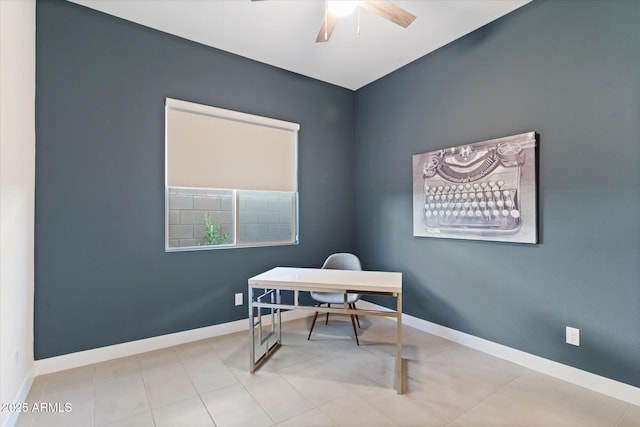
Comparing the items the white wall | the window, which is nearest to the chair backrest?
the window

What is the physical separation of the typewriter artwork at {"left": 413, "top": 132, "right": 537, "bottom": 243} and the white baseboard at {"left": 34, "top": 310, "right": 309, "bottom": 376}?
2.19 m

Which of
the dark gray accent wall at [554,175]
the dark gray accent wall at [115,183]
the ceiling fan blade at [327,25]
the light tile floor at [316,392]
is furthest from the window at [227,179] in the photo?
the dark gray accent wall at [554,175]

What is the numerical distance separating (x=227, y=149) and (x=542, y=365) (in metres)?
3.39

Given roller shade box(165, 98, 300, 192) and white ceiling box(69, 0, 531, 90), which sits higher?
white ceiling box(69, 0, 531, 90)

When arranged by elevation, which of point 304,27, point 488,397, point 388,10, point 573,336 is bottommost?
point 488,397

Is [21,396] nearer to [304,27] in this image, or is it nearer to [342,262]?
[342,262]

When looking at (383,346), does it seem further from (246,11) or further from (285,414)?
(246,11)

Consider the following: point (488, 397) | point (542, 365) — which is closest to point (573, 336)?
point (542, 365)

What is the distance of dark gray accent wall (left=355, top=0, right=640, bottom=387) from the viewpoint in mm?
1957

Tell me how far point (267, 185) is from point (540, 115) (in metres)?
2.61

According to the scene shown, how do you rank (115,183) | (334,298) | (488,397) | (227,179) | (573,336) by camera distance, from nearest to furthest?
(488,397) < (573,336) < (115,183) < (334,298) < (227,179)

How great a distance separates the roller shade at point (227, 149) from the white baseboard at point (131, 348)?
1.45 meters

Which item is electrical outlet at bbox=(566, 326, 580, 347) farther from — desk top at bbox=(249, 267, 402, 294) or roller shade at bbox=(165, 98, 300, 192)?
roller shade at bbox=(165, 98, 300, 192)

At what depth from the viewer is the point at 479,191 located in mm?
2656
